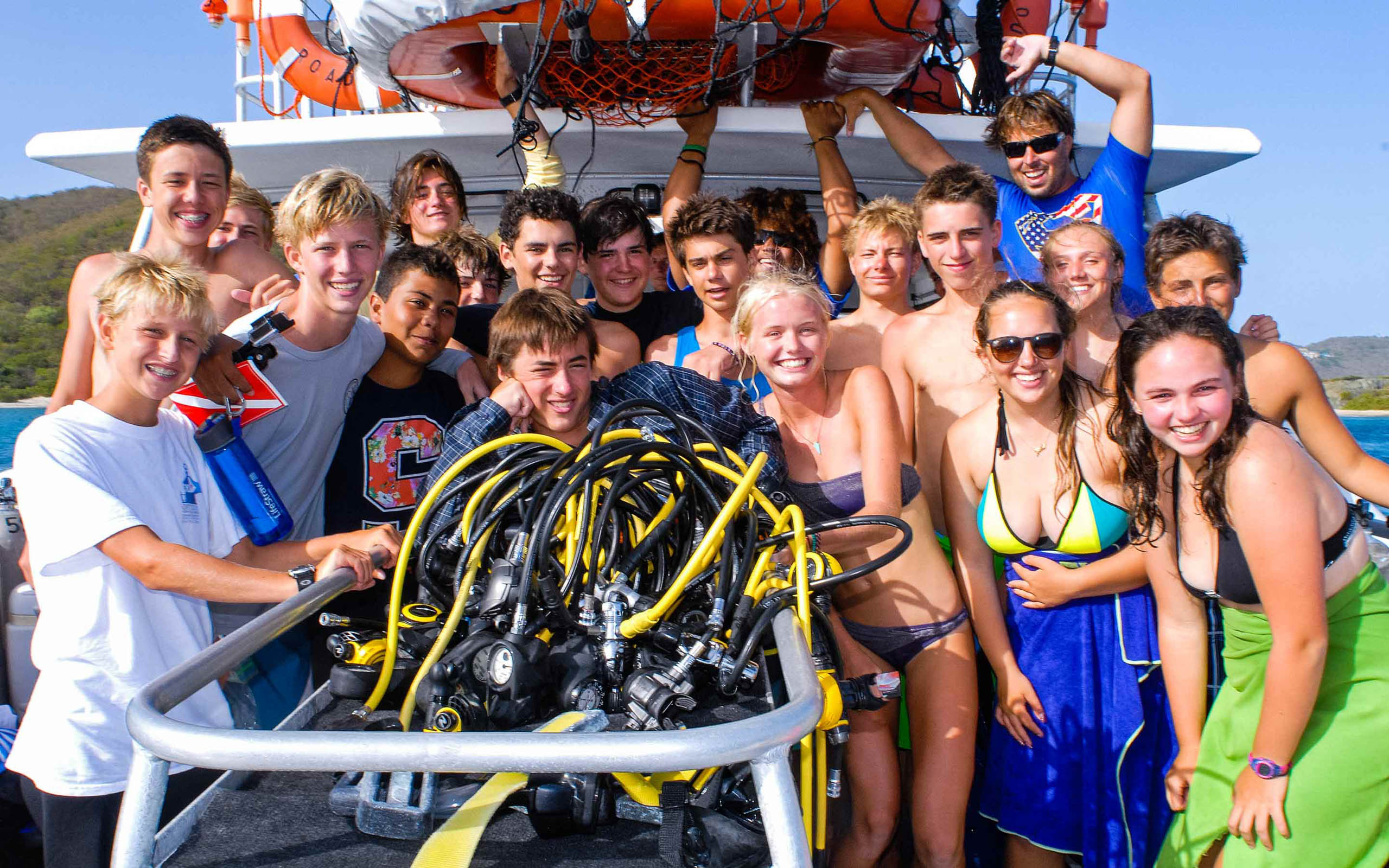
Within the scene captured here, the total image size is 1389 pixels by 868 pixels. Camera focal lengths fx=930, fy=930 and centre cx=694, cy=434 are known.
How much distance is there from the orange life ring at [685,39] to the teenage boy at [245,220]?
813mm

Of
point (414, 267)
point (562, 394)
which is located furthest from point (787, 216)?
point (562, 394)

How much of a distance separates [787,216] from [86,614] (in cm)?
268

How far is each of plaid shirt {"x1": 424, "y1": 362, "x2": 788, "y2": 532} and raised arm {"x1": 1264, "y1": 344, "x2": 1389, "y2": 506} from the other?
1.40 meters

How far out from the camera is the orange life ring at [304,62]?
214 inches

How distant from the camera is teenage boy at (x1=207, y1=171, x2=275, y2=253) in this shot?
329cm

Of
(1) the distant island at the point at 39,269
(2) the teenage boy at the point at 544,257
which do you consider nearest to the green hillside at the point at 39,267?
(1) the distant island at the point at 39,269

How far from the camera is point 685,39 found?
11.7 feet

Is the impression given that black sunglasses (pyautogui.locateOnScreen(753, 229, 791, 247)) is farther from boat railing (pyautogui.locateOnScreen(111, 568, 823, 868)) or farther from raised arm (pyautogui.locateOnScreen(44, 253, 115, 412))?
boat railing (pyautogui.locateOnScreen(111, 568, 823, 868))

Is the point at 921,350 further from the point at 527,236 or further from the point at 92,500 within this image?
the point at 92,500

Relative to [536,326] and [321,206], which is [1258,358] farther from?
[321,206]

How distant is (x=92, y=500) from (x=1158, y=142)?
178 inches

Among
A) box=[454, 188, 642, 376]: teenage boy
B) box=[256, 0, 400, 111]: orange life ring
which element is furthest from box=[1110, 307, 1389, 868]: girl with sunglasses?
box=[256, 0, 400, 111]: orange life ring

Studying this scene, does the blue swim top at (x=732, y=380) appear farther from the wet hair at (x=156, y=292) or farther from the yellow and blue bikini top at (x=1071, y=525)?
the wet hair at (x=156, y=292)

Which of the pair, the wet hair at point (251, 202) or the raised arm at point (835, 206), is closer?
the wet hair at point (251, 202)
